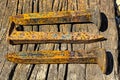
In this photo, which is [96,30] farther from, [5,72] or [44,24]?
[5,72]

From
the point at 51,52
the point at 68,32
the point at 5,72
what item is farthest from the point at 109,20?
the point at 5,72

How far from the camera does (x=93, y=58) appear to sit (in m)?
3.73

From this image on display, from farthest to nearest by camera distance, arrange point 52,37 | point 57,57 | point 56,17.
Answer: point 56,17, point 52,37, point 57,57

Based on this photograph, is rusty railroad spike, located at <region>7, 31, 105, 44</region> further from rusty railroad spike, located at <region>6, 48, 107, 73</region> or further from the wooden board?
rusty railroad spike, located at <region>6, 48, 107, 73</region>

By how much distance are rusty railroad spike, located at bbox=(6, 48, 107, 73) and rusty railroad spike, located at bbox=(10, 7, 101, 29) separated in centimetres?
57

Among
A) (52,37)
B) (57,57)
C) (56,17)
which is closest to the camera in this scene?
(57,57)

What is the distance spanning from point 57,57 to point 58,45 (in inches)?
13.2

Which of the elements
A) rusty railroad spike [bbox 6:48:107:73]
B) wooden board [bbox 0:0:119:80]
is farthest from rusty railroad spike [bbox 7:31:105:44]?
rusty railroad spike [bbox 6:48:107:73]

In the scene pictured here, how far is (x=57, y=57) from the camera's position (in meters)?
3.74

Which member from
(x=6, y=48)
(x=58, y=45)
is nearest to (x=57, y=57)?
(x=58, y=45)

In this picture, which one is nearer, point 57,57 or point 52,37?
point 57,57

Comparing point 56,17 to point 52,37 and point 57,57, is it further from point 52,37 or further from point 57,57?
point 57,57

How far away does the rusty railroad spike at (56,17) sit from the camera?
13.9ft

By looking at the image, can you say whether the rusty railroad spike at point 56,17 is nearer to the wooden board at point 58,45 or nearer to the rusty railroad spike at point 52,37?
the wooden board at point 58,45
